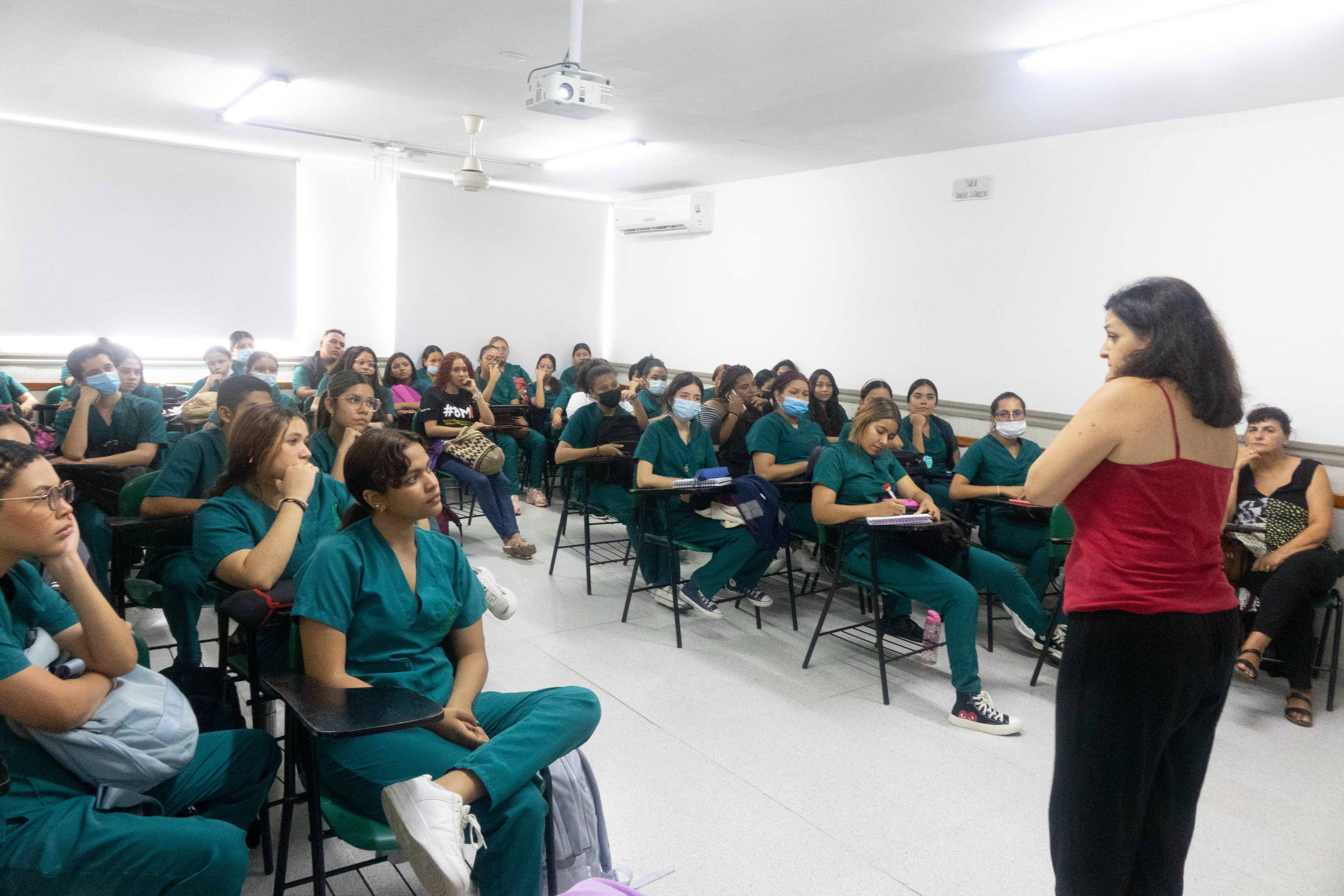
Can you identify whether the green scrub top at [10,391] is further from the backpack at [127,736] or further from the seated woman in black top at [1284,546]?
the seated woman in black top at [1284,546]

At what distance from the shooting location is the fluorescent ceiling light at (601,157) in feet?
20.2

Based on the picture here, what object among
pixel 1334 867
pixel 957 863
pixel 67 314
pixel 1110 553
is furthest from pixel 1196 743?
pixel 67 314

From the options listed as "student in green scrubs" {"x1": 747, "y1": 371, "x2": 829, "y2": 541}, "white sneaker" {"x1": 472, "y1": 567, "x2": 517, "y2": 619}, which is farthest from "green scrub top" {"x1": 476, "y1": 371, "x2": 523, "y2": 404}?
"white sneaker" {"x1": 472, "y1": 567, "x2": 517, "y2": 619}

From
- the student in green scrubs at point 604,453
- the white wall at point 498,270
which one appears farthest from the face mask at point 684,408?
the white wall at point 498,270

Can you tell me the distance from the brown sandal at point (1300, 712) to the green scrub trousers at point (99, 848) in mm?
3753

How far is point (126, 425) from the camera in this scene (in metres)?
4.13

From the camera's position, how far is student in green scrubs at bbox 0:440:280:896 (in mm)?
1350

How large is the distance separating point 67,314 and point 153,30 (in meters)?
3.69

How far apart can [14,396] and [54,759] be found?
496 centimetres

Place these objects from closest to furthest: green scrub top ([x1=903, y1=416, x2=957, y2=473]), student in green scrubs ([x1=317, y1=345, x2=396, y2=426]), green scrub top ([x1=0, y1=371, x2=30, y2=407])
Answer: green scrub top ([x1=0, y1=371, x2=30, y2=407])
green scrub top ([x1=903, y1=416, x2=957, y2=473])
student in green scrubs ([x1=317, y1=345, x2=396, y2=426])

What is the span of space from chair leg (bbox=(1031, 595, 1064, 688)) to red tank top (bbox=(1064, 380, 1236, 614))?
6.73ft

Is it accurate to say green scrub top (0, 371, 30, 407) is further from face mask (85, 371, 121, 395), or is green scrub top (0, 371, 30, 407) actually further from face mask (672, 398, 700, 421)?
face mask (672, 398, 700, 421)

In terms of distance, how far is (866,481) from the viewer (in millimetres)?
3650

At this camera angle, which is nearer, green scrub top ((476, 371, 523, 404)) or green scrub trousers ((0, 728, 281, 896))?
green scrub trousers ((0, 728, 281, 896))
